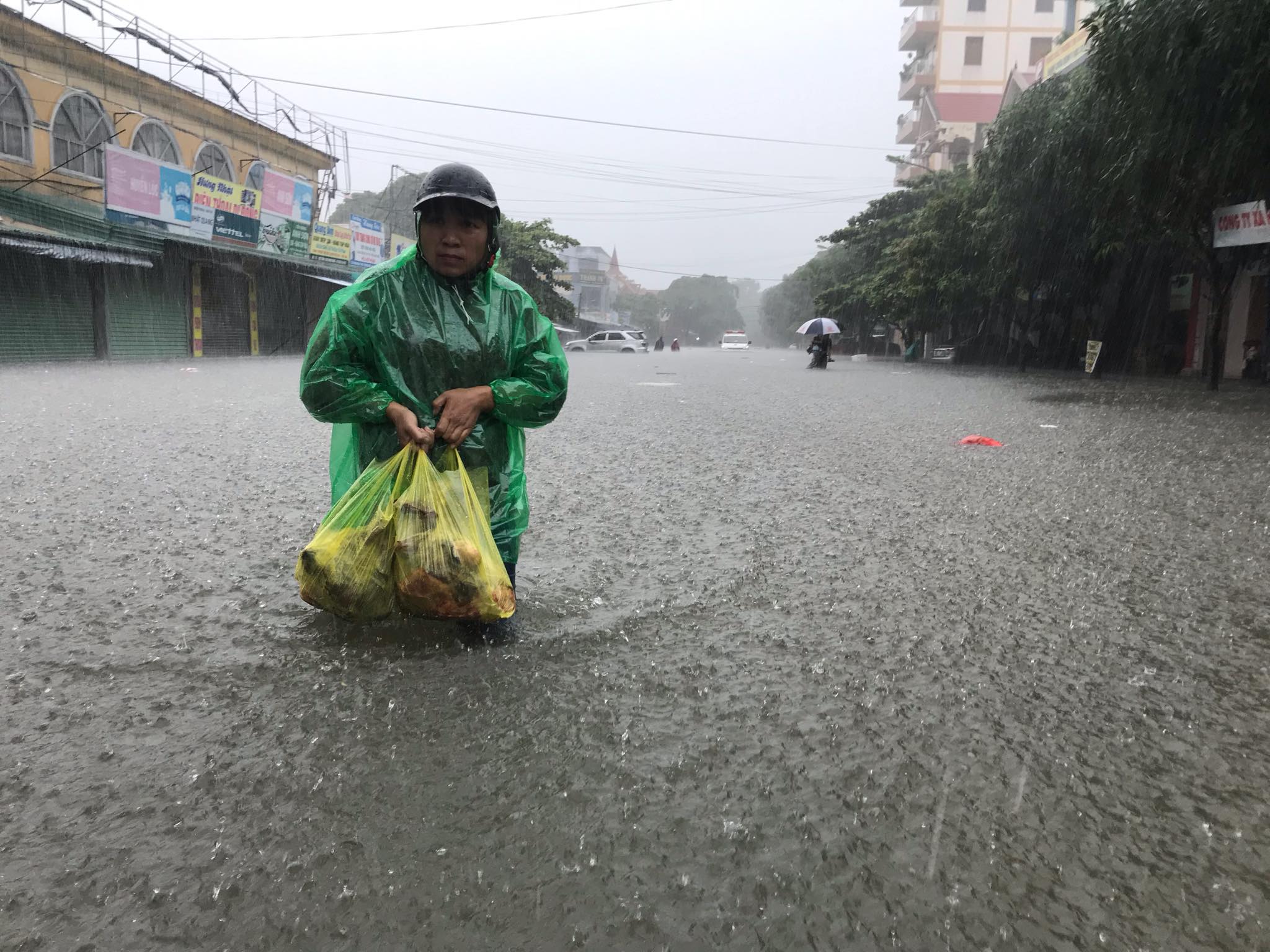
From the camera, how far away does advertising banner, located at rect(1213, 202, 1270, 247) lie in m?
12.9

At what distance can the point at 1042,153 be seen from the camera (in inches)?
699

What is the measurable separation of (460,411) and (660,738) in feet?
3.30

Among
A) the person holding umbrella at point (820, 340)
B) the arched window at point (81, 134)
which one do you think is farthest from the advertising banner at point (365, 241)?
the person holding umbrella at point (820, 340)

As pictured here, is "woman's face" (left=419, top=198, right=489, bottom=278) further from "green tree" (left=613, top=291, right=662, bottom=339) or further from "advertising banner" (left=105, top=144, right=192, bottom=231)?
"green tree" (left=613, top=291, right=662, bottom=339)

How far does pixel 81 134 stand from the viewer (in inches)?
822

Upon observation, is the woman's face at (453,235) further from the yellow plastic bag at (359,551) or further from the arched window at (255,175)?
the arched window at (255,175)

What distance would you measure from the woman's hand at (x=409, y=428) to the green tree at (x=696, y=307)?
112 metres

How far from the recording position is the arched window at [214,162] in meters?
25.3

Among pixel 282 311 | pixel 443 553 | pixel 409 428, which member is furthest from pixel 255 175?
pixel 443 553

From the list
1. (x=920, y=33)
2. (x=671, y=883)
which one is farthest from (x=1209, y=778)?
(x=920, y=33)

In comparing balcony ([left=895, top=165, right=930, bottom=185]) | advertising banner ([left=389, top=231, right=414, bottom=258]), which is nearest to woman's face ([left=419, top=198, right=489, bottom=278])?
advertising banner ([left=389, top=231, right=414, bottom=258])

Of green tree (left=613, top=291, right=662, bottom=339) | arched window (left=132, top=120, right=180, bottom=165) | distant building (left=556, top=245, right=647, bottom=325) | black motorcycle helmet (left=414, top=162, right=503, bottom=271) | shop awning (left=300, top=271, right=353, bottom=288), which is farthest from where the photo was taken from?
green tree (left=613, top=291, right=662, bottom=339)

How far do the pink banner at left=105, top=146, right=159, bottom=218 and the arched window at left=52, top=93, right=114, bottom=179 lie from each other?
24 centimetres

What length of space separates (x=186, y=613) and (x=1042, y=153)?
1827 cm
